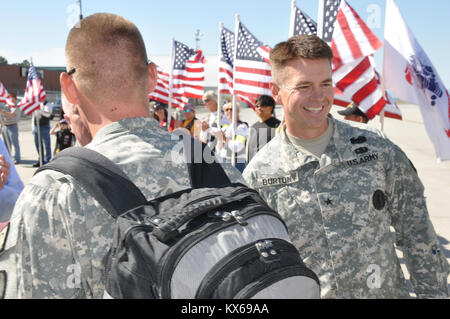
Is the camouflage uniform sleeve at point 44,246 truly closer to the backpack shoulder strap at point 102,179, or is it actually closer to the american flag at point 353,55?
the backpack shoulder strap at point 102,179

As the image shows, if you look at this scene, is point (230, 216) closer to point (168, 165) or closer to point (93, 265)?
point (168, 165)

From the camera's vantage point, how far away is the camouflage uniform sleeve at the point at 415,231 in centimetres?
195

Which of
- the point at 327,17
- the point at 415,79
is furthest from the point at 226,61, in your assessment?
the point at 415,79

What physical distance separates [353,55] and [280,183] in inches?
105

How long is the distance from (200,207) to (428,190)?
30.2 ft

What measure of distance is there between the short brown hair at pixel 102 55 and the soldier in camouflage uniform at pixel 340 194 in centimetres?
108

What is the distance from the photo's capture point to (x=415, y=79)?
386 cm

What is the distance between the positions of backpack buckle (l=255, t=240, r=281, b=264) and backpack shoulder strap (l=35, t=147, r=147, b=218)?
34 centimetres

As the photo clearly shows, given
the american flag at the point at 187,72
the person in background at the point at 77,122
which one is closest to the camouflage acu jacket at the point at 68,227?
the person in background at the point at 77,122

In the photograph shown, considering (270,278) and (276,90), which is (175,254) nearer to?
(270,278)

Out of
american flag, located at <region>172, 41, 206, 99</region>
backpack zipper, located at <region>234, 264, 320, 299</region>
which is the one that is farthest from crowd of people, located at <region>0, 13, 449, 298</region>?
american flag, located at <region>172, 41, 206, 99</region>

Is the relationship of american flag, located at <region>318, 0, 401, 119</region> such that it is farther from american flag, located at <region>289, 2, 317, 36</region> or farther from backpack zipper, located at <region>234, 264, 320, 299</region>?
backpack zipper, located at <region>234, 264, 320, 299</region>
